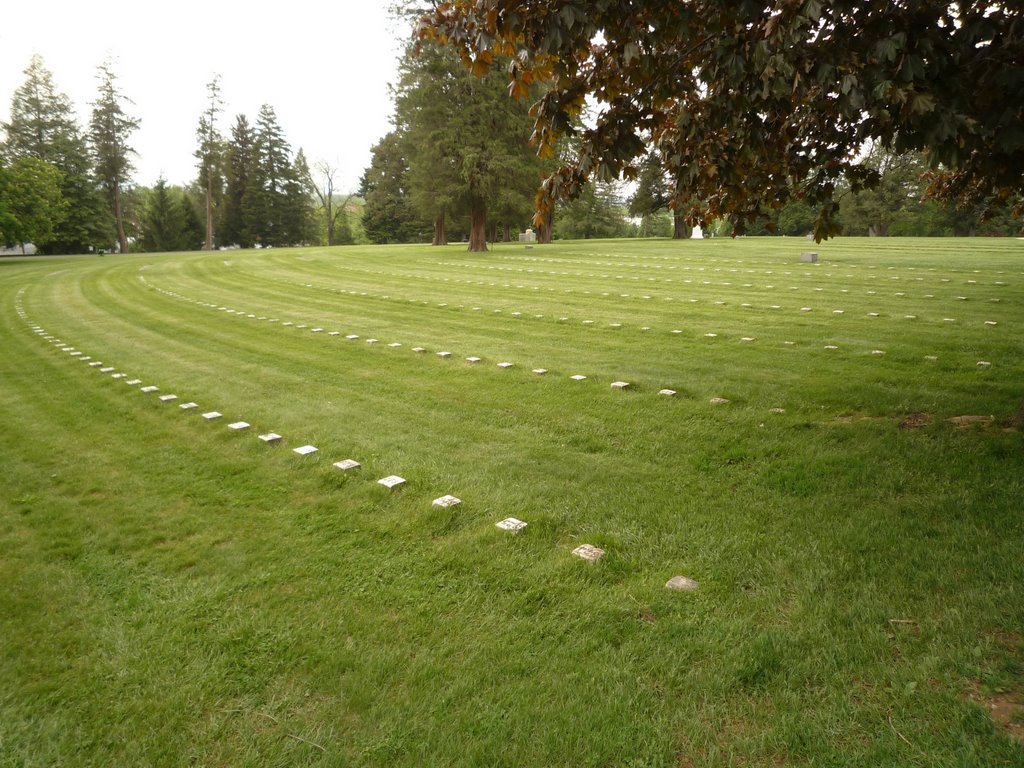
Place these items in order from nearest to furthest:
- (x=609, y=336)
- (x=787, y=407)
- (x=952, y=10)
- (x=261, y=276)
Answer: (x=952, y=10) < (x=787, y=407) < (x=609, y=336) < (x=261, y=276)

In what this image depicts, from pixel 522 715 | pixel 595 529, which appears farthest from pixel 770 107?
pixel 522 715

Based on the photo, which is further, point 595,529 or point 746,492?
point 746,492

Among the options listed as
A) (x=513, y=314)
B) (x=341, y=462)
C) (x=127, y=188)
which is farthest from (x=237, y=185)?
(x=341, y=462)

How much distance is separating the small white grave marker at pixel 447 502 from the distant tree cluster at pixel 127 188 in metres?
35.6

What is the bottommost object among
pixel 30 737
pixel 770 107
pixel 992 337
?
pixel 30 737

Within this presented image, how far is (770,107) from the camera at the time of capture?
4.86 meters

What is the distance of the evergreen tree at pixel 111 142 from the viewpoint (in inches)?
1800

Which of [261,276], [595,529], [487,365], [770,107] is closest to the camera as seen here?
[595,529]

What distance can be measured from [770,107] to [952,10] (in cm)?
128

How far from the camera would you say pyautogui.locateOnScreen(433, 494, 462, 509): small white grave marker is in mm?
3897

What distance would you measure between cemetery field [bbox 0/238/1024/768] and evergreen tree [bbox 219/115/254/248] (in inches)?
2091

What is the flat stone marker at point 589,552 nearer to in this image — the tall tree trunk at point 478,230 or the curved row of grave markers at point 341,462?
the curved row of grave markers at point 341,462

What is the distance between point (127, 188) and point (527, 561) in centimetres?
5919

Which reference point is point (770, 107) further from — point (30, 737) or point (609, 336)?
point (30, 737)
